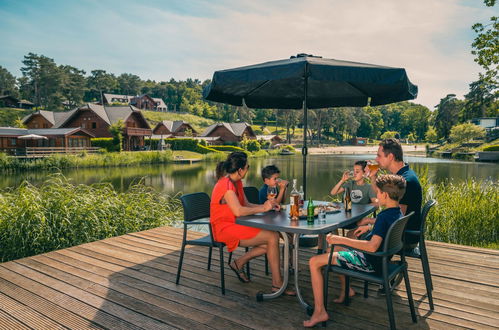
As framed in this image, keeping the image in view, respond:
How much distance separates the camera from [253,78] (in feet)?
10.6

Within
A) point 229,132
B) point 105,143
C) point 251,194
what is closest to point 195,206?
point 251,194

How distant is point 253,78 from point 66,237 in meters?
3.82

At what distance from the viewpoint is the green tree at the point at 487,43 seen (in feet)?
29.6

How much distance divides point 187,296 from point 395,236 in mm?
1836

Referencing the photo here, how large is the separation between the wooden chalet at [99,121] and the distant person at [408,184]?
38358 millimetres

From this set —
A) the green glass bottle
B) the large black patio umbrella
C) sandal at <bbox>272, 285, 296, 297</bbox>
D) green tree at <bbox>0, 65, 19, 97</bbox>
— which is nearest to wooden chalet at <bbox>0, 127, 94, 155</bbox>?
the large black patio umbrella

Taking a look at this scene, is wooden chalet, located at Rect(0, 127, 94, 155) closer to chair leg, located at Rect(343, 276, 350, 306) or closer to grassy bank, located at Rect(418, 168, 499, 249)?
grassy bank, located at Rect(418, 168, 499, 249)

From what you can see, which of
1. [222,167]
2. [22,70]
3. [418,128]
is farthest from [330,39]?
[418,128]

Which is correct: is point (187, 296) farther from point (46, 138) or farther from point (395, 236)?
point (46, 138)

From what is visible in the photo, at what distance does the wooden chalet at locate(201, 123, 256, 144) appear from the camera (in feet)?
173

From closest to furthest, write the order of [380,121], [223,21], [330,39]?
[223,21], [330,39], [380,121]

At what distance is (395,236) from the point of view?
2273mm

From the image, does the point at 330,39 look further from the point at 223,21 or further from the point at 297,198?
the point at 297,198

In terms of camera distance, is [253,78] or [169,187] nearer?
[253,78]
